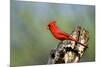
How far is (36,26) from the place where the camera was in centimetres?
203

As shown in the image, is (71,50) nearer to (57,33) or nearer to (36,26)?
(57,33)

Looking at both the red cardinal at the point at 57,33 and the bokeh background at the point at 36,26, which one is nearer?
the bokeh background at the point at 36,26

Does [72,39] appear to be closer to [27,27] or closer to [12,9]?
[27,27]

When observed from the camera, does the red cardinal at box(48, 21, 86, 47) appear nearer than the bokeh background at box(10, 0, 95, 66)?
No

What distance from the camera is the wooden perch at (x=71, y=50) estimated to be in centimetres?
212

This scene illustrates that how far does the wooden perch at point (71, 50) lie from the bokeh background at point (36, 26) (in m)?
0.05

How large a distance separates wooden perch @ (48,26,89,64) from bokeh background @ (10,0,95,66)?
0.17 ft

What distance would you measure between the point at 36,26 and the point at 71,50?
18.4 inches

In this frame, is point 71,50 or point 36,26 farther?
point 71,50

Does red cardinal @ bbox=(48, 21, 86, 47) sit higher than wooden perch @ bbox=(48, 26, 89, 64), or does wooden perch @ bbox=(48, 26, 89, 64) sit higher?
red cardinal @ bbox=(48, 21, 86, 47)

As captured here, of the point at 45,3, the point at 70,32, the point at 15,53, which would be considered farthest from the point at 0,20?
the point at 70,32

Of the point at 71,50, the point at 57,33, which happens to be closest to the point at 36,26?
the point at 57,33

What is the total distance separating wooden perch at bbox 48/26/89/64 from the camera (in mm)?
2115

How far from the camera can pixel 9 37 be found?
1.93 meters
